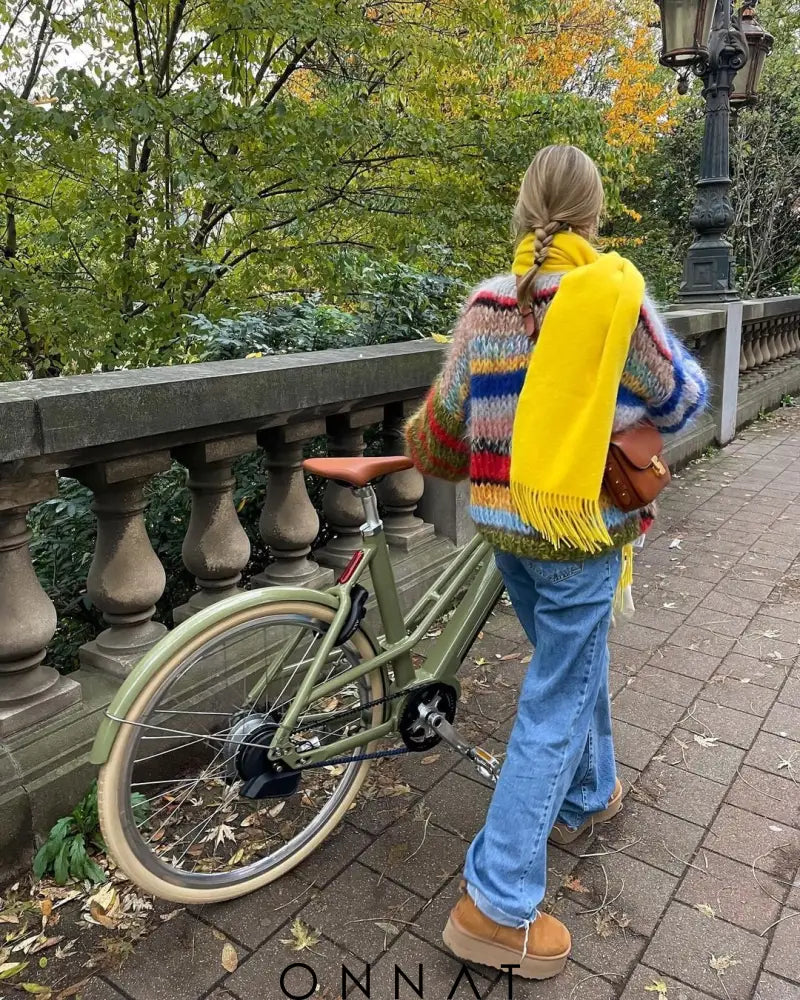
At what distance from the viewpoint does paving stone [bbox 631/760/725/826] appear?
99.8 inches

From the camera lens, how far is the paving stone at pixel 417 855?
2256 millimetres

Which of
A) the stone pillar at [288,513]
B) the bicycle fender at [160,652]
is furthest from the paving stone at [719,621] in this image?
the bicycle fender at [160,652]

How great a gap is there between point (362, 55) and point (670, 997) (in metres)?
5.82

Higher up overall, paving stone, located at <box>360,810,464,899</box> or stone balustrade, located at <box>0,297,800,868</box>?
stone balustrade, located at <box>0,297,800,868</box>

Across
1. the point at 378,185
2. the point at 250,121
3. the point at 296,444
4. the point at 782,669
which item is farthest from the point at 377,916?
the point at 378,185

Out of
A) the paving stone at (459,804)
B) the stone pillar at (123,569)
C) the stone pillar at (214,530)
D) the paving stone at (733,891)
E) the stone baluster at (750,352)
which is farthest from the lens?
the stone baluster at (750,352)

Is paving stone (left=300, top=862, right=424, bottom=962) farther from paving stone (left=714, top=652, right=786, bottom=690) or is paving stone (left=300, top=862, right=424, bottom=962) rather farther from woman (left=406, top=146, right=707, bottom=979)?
paving stone (left=714, top=652, right=786, bottom=690)

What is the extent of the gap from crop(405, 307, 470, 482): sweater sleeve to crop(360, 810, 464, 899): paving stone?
110 centimetres

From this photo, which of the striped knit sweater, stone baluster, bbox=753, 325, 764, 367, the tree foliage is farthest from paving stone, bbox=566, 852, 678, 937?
stone baluster, bbox=753, 325, 764, 367

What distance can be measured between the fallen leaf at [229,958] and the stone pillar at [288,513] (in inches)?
48.3

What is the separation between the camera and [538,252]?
1.76 metres

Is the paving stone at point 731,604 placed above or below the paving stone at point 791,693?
below

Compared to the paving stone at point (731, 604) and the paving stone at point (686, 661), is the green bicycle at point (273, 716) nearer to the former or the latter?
the paving stone at point (686, 661)

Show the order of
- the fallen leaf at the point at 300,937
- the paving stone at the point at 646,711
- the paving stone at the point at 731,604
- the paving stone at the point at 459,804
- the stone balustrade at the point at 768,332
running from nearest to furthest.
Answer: the fallen leaf at the point at 300,937, the paving stone at the point at 459,804, the paving stone at the point at 646,711, the paving stone at the point at 731,604, the stone balustrade at the point at 768,332
